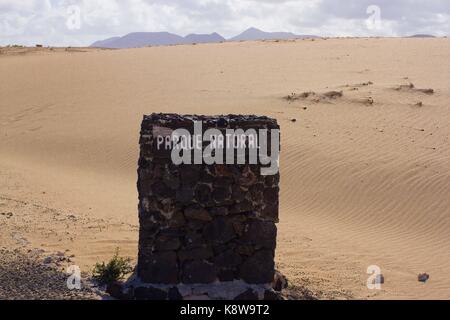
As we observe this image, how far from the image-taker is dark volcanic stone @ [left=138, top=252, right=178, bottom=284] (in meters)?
7.08

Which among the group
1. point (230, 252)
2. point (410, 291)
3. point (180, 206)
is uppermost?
point (180, 206)

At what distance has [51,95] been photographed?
23078mm

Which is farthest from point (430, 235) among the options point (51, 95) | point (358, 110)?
point (51, 95)

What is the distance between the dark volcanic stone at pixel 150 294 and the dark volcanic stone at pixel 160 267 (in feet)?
0.37

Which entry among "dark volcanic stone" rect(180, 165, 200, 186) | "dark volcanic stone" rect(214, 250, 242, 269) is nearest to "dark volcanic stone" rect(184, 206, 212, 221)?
"dark volcanic stone" rect(180, 165, 200, 186)

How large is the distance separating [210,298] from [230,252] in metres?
0.58

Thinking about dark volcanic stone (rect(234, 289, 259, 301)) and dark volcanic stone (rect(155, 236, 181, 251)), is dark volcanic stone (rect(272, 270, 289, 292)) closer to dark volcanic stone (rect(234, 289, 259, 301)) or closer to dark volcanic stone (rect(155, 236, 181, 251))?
dark volcanic stone (rect(234, 289, 259, 301))

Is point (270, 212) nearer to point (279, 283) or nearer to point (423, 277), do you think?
point (279, 283)

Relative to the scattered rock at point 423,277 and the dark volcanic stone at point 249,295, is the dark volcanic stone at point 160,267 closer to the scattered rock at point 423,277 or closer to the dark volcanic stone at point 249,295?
the dark volcanic stone at point 249,295

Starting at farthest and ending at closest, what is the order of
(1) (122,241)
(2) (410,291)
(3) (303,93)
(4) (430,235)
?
(3) (303,93), (4) (430,235), (1) (122,241), (2) (410,291)

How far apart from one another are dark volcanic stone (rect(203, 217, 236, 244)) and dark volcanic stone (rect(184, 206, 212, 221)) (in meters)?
0.10

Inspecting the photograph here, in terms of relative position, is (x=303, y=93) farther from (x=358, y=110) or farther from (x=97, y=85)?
(x=97, y=85)

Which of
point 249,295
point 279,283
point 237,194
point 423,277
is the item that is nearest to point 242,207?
point 237,194

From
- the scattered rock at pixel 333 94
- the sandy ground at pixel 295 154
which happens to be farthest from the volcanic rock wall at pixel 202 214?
the scattered rock at pixel 333 94
